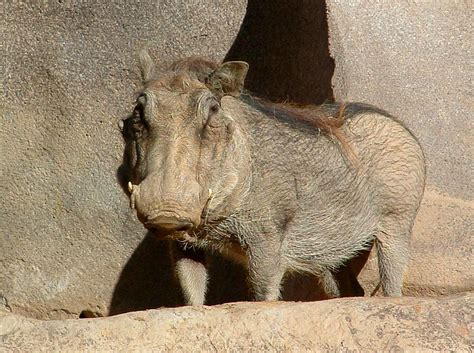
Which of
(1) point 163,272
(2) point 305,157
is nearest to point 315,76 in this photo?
(2) point 305,157

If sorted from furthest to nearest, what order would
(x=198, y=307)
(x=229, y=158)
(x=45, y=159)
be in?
(x=45, y=159) → (x=229, y=158) → (x=198, y=307)

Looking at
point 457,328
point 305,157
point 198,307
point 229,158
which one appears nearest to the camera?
point 457,328

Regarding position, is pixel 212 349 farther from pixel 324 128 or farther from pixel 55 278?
pixel 55 278

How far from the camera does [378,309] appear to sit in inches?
120

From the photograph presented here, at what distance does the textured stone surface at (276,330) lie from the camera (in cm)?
295

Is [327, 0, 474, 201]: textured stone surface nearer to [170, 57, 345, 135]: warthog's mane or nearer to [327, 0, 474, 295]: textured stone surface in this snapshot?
[327, 0, 474, 295]: textured stone surface

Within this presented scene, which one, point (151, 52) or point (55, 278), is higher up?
point (151, 52)

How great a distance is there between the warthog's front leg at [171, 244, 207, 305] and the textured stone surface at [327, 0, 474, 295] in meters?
0.99

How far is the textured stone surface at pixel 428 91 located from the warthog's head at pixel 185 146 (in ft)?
3.27

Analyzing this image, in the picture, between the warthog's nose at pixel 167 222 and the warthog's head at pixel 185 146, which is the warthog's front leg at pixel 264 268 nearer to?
the warthog's head at pixel 185 146

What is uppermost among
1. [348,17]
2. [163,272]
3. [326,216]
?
[348,17]

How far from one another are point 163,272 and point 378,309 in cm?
194

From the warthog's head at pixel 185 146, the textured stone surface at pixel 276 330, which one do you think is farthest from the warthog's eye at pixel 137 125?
the textured stone surface at pixel 276 330

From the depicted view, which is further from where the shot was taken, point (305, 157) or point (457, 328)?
point (305, 157)
